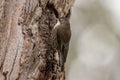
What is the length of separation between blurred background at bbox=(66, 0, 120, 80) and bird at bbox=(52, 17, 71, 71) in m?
5.80

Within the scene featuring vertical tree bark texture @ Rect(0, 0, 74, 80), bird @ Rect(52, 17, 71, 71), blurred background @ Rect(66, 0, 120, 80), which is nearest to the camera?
vertical tree bark texture @ Rect(0, 0, 74, 80)

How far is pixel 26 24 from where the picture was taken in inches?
77.3

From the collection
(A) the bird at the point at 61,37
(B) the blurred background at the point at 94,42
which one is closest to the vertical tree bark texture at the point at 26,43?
(A) the bird at the point at 61,37

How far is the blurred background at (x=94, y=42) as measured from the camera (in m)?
8.45

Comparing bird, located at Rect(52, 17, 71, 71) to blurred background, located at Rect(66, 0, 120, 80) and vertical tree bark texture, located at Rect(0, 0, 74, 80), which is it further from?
blurred background, located at Rect(66, 0, 120, 80)

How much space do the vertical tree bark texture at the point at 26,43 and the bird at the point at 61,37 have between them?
0.07 feet

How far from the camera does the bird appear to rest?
6.70ft

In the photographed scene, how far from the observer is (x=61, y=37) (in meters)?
2.05

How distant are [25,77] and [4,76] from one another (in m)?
0.08

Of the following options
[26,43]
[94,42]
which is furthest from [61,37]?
[94,42]

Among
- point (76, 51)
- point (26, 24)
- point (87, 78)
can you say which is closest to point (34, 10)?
point (26, 24)

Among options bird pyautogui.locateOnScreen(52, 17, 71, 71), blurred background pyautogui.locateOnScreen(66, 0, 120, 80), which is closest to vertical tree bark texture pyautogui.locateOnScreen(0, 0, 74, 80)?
bird pyautogui.locateOnScreen(52, 17, 71, 71)

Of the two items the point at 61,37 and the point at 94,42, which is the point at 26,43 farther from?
the point at 94,42

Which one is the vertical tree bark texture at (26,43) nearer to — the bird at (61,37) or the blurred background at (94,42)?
the bird at (61,37)
